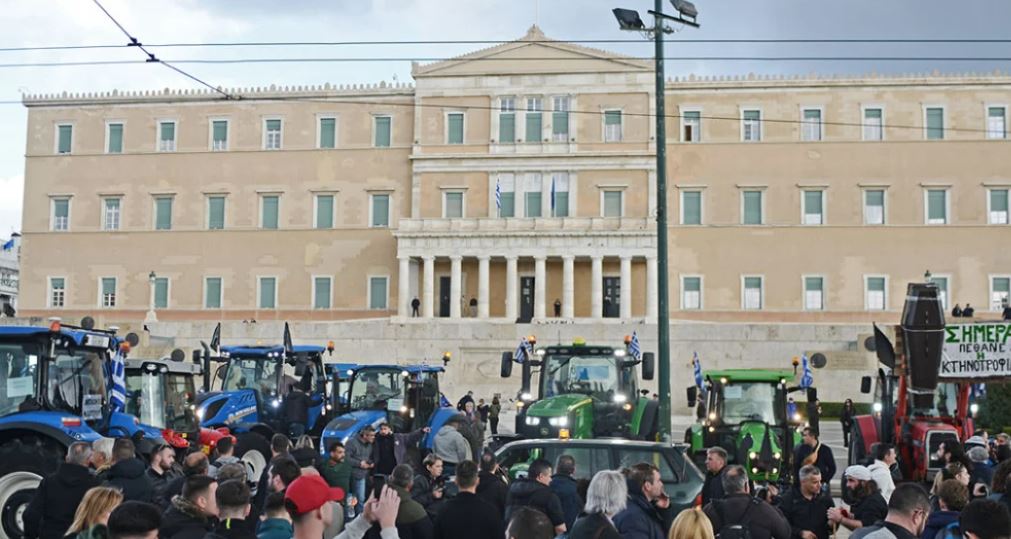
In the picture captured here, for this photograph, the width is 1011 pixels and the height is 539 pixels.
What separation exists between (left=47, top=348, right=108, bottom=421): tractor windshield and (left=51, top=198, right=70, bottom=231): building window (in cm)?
4453

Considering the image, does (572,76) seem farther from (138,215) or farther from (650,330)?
(138,215)

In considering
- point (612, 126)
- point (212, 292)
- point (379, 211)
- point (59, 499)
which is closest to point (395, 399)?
point (59, 499)

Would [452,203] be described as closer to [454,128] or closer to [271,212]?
[454,128]

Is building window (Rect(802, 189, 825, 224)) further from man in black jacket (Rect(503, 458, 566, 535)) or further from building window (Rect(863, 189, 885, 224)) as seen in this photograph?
man in black jacket (Rect(503, 458, 566, 535))

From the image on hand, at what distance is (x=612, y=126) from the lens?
165 feet

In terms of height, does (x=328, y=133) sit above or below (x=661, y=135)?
above

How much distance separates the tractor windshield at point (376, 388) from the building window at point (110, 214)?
38.2 meters

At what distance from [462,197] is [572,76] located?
24.0ft

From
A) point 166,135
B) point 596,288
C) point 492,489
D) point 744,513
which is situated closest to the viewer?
point 744,513

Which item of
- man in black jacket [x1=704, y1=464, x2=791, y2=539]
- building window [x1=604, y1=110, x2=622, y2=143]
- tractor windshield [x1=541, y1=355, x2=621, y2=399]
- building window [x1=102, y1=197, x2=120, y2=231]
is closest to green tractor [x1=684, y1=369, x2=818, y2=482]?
tractor windshield [x1=541, y1=355, x2=621, y2=399]

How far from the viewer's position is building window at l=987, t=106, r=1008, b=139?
161ft

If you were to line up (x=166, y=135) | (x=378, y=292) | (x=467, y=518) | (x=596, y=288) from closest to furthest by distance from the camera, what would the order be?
(x=467, y=518), (x=596, y=288), (x=378, y=292), (x=166, y=135)

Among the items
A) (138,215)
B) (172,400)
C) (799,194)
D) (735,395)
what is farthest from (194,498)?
(138,215)

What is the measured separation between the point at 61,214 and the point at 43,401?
4571 cm
